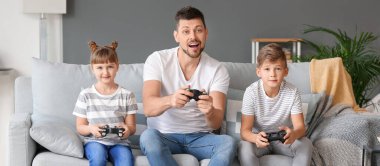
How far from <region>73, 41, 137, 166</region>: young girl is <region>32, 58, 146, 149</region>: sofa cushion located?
0.24 meters

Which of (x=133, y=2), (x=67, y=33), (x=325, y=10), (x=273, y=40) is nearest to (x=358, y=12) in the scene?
(x=325, y=10)

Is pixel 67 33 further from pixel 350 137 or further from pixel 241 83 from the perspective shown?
pixel 350 137

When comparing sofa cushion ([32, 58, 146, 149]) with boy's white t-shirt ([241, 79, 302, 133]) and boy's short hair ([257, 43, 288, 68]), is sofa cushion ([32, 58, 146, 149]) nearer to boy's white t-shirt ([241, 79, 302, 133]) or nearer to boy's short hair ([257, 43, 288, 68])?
boy's white t-shirt ([241, 79, 302, 133])

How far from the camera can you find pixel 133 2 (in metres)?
5.66

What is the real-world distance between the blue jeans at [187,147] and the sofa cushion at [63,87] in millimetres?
315

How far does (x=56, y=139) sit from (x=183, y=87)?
0.62 meters

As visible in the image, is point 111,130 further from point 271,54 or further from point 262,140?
point 271,54

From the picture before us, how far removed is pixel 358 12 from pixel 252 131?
3144 millimetres

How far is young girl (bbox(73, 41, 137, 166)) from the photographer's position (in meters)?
2.88

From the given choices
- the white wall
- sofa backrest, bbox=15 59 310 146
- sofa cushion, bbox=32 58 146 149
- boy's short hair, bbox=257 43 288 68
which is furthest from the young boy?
the white wall

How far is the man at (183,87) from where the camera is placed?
2.90 m

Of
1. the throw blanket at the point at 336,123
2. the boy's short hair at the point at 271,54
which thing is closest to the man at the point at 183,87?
the boy's short hair at the point at 271,54

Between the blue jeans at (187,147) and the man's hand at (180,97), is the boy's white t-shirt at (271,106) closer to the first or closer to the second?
the blue jeans at (187,147)

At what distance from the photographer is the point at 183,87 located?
9.45ft
